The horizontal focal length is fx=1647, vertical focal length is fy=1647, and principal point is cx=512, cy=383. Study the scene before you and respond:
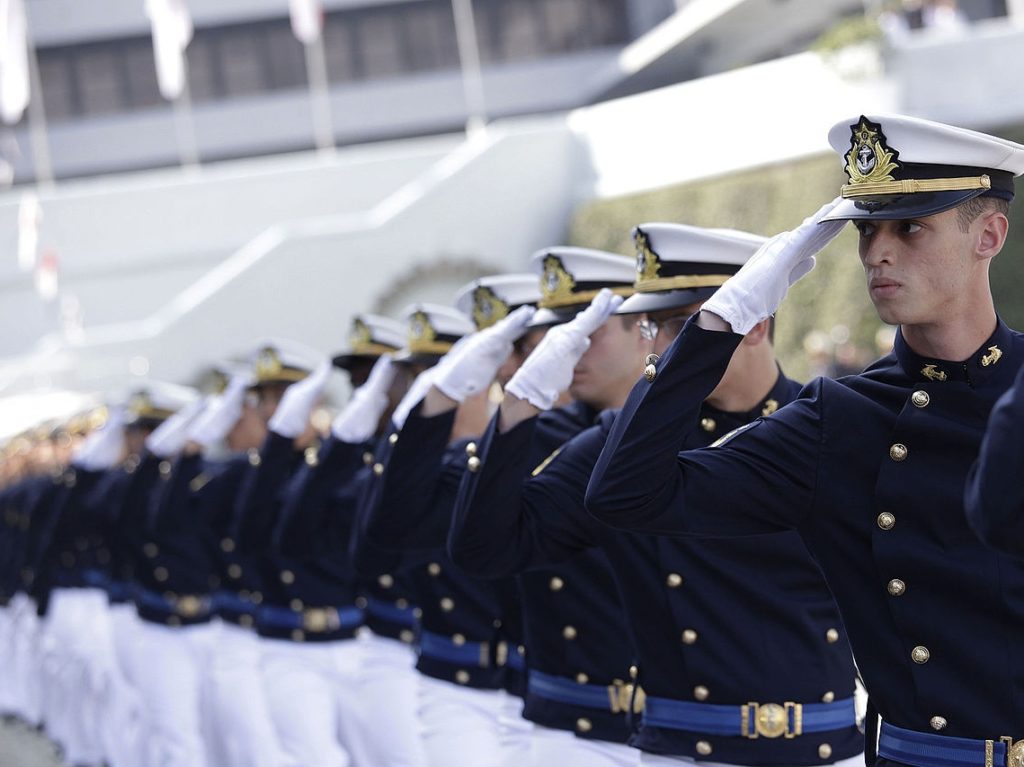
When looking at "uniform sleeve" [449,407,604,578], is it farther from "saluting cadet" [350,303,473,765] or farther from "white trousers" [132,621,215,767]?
"white trousers" [132,621,215,767]

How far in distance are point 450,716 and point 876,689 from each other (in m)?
2.63

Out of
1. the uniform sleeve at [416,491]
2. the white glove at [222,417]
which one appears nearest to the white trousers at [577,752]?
the uniform sleeve at [416,491]

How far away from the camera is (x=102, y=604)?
35.9 feet

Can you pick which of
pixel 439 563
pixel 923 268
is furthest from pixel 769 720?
pixel 439 563

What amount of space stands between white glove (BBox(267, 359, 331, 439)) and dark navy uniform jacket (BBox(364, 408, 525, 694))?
1.40 meters

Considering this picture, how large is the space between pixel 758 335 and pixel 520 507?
2.50ft

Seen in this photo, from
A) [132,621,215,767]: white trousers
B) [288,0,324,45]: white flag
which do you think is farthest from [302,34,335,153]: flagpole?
[132,621,215,767]: white trousers

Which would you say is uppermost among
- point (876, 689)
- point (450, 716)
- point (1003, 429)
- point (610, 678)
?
point (1003, 429)

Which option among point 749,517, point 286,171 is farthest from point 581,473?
point 286,171

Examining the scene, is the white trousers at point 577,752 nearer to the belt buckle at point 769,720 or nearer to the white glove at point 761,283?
the belt buckle at point 769,720

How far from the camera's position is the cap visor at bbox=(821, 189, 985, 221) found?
2809 millimetres

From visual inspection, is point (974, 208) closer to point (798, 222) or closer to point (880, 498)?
point (880, 498)

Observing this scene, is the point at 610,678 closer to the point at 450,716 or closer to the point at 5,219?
the point at 450,716

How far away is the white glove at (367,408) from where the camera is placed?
6.20 m
